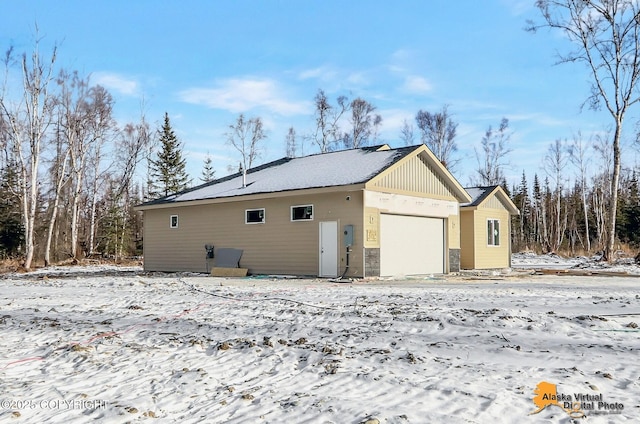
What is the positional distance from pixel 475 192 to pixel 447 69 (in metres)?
5.53

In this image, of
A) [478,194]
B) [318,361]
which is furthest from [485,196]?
[318,361]

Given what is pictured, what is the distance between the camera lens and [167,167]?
38438 mm

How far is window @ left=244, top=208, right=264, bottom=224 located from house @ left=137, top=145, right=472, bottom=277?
Answer: 0.03m

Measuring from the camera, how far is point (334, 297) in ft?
33.0

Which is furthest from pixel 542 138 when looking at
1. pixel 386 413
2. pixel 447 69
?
pixel 386 413

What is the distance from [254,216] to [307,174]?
2.26m

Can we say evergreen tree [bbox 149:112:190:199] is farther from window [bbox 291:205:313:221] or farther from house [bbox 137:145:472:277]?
window [bbox 291:205:313:221]

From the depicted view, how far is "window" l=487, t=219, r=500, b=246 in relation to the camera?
2153 cm

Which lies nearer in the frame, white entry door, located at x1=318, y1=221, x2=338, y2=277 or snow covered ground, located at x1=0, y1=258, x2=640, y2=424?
snow covered ground, located at x1=0, y1=258, x2=640, y2=424

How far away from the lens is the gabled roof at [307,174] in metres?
15.8

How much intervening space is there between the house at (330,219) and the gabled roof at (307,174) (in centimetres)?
6

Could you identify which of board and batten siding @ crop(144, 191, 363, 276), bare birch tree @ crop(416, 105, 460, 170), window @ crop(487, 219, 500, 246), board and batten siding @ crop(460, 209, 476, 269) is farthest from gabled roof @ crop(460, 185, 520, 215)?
bare birch tree @ crop(416, 105, 460, 170)

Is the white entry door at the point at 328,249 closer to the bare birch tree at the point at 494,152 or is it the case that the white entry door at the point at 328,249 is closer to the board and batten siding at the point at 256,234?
the board and batten siding at the point at 256,234

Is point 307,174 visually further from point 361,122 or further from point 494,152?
point 494,152
